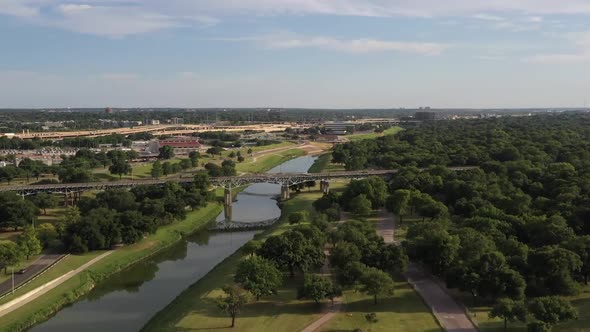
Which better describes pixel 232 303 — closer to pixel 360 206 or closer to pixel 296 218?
pixel 296 218

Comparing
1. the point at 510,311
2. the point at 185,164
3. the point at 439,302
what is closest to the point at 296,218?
the point at 439,302

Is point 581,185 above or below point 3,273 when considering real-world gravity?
above

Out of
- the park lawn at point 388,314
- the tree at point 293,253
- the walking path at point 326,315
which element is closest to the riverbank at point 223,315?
the walking path at point 326,315

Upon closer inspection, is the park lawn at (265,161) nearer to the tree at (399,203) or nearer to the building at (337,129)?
the tree at (399,203)

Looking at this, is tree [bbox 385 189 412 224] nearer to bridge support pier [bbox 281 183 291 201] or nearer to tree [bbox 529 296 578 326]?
bridge support pier [bbox 281 183 291 201]

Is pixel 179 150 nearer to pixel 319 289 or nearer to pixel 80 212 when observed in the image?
pixel 80 212

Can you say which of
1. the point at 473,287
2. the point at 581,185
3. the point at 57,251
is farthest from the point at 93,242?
the point at 581,185
